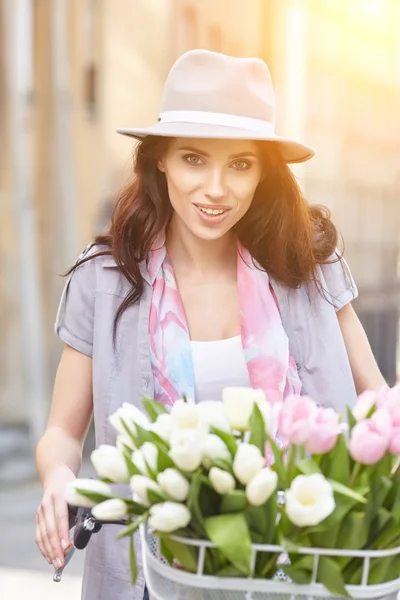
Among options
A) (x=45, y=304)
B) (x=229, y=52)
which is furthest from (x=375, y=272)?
(x=45, y=304)

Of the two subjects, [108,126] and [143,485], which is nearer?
[143,485]

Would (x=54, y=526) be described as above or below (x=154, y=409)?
below

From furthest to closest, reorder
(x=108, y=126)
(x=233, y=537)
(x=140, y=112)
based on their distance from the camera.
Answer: (x=140, y=112)
(x=108, y=126)
(x=233, y=537)

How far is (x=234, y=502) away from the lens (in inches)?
47.9

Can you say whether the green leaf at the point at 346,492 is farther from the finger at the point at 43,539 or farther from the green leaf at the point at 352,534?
the finger at the point at 43,539

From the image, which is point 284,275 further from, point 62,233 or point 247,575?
point 62,233

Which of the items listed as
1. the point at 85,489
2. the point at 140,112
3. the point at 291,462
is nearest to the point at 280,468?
the point at 291,462

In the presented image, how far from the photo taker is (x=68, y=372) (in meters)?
2.04

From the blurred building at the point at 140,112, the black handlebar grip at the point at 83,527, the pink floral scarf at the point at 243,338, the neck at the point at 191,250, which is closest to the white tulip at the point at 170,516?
the black handlebar grip at the point at 83,527

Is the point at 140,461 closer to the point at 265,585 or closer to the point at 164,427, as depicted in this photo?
the point at 164,427

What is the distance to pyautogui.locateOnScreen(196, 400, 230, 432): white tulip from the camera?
127 cm

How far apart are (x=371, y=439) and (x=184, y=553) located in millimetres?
232

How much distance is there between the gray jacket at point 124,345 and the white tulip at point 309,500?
806 mm

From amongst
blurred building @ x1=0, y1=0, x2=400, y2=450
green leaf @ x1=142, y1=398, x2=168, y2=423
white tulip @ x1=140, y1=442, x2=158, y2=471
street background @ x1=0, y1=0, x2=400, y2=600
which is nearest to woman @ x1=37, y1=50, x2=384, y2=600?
green leaf @ x1=142, y1=398, x2=168, y2=423
